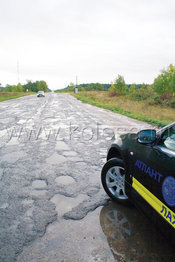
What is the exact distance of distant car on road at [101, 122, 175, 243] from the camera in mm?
1601

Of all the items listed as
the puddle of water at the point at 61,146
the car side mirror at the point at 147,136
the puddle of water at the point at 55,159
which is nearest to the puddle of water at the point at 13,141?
the puddle of water at the point at 61,146

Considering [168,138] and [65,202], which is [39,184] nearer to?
[65,202]

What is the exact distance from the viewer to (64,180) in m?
3.37

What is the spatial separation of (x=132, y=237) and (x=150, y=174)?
810 mm

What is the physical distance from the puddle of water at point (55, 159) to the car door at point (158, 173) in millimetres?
2380

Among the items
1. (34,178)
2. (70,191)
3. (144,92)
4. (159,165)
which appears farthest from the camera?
(144,92)

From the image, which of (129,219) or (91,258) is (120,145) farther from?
(91,258)

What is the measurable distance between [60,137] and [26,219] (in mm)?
4229

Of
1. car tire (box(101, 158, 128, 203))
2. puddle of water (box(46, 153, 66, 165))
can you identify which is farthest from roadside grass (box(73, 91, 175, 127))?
car tire (box(101, 158, 128, 203))

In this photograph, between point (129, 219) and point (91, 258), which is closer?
point (91, 258)

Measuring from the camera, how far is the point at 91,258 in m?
1.80

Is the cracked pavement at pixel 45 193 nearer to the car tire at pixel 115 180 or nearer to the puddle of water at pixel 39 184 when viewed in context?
the puddle of water at pixel 39 184

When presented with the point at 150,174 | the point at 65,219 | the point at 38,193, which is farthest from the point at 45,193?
the point at 150,174

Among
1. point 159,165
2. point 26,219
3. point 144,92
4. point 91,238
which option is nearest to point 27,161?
point 26,219
